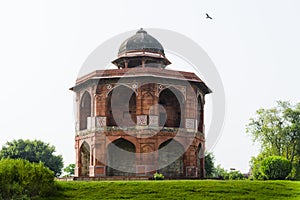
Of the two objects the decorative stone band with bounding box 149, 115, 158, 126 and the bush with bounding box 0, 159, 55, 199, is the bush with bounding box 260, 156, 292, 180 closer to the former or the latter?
the decorative stone band with bounding box 149, 115, 158, 126

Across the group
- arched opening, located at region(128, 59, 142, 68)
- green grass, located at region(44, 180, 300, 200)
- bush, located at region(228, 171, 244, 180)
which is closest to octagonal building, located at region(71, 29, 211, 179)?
arched opening, located at region(128, 59, 142, 68)

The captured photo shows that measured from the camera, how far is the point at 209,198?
61.6 feet

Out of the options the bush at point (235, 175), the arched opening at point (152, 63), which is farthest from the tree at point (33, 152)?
the bush at point (235, 175)

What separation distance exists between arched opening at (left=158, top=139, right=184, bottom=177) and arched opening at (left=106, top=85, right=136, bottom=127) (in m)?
2.41

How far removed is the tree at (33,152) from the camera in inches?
1615

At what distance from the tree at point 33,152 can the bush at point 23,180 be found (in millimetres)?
22007

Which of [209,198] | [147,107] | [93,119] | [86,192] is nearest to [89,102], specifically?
[93,119]

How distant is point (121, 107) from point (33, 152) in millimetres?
14632

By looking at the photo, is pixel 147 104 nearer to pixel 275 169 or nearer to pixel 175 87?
pixel 175 87

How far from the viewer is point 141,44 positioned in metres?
31.5

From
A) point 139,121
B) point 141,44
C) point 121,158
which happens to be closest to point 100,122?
point 139,121

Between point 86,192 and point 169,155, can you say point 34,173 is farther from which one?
point 169,155

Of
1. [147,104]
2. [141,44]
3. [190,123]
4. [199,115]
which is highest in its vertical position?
[141,44]

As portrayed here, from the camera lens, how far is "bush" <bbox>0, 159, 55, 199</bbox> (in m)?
17.8
